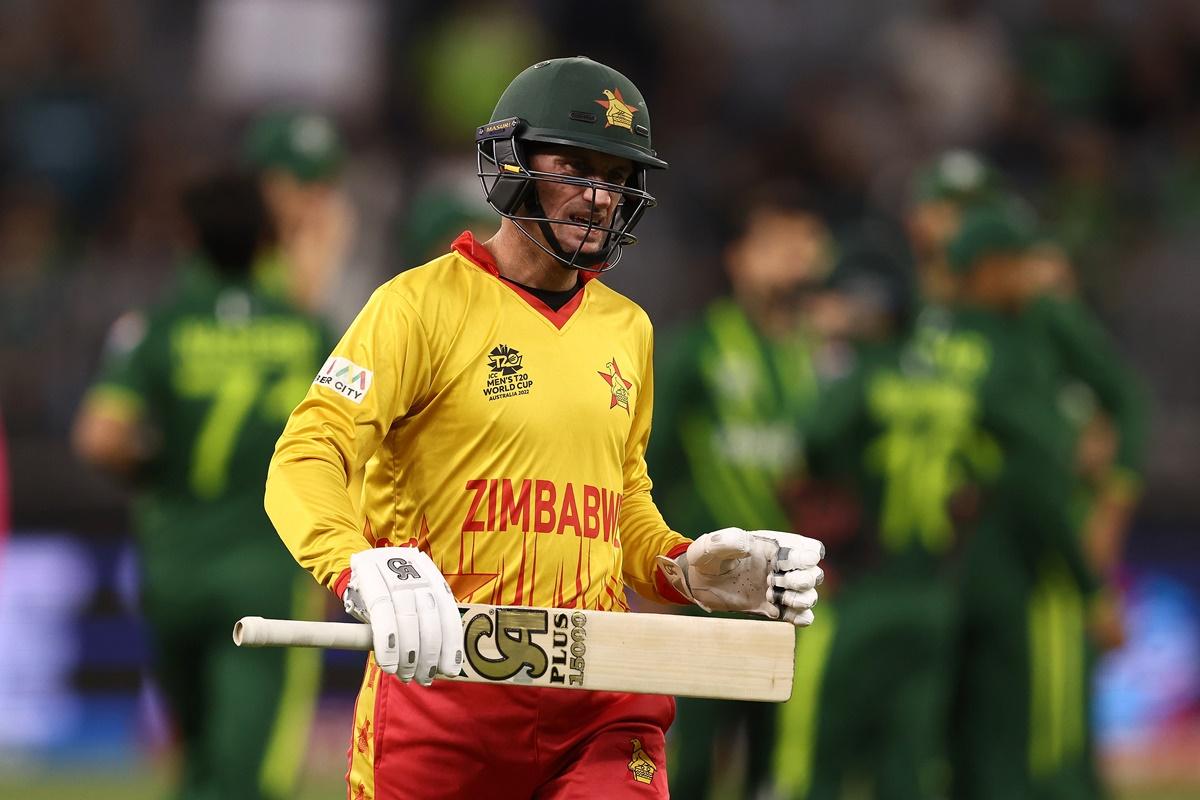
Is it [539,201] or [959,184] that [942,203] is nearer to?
[959,184]

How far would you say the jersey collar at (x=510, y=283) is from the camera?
13.8 ft

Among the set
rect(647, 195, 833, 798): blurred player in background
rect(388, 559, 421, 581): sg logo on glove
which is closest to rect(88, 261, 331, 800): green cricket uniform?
rect(647, 195, 833, 798): blurred player in background

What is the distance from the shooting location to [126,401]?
22.6 feet

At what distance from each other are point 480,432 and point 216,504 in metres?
Answer: 3.07

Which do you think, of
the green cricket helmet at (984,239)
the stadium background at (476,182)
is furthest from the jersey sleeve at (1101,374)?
the stadium background at (476,182)

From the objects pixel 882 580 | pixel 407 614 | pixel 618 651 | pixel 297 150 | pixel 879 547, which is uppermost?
pixel 297 150

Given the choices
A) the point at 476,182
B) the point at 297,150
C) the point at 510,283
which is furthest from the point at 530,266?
the point at 476,182

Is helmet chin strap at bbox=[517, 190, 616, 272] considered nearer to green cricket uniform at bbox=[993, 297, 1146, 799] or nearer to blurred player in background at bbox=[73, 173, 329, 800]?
blurred player in background at bbox=[73, 173, 329, 800]

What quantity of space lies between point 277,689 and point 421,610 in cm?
351

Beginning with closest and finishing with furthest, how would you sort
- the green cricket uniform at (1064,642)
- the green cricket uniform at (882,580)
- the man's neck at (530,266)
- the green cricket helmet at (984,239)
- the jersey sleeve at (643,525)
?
the man's neck at (530,266) → the jersey sleeve at (643,525) → the green cricket uniform at (882,580) → the green cricket helmet at (984,239) → the green cricket uniform at (1064,642)

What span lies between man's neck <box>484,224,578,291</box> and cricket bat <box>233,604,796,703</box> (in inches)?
33.3

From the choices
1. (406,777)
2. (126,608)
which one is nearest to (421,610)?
(406,777)

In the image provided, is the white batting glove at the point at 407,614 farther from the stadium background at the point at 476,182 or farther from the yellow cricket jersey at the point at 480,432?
the stadium background at the point at 476,182

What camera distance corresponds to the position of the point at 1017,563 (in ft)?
26.6
